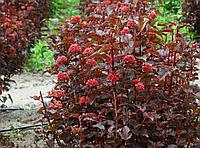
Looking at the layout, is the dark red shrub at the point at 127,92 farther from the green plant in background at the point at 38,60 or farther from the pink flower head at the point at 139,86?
the green plant in background at the point at 38,60

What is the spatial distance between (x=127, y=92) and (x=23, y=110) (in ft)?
11.4

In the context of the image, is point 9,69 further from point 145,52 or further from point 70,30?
point 145,52

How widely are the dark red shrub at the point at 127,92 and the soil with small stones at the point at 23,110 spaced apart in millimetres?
372

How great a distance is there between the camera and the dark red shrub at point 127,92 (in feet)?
8.66

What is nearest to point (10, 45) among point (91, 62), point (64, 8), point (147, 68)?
point (91, 62)

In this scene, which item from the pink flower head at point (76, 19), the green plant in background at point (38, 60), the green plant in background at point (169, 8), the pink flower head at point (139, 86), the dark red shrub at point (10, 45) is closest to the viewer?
the pink flower head at point (139, 86)

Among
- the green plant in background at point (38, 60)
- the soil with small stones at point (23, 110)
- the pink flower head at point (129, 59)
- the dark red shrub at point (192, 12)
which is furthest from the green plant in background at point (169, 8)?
the pink flower head at point (129, 59)

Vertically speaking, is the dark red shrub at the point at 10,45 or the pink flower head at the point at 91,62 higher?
the pink flower head at the point at 91,62

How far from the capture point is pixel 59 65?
3023 mm

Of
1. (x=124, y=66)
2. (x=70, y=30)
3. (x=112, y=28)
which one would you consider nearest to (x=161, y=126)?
(x=124, y=66)

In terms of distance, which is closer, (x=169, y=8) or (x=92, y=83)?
(x=92, y=83)

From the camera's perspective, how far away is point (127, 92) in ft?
8.89

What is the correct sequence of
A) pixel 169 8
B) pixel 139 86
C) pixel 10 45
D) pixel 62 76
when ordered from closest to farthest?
pixel 139 86 → pixel 62 76 → pixel 10 45 → pixel 169 8

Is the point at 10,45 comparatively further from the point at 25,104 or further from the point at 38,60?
the point at 38,60
